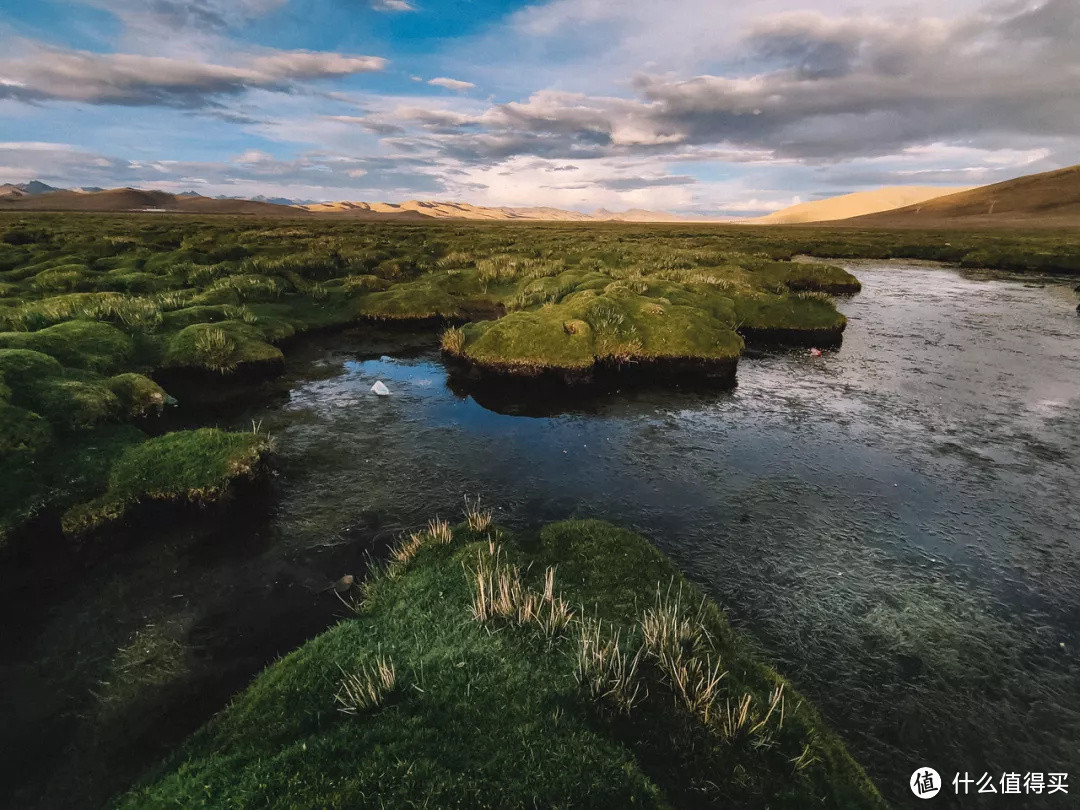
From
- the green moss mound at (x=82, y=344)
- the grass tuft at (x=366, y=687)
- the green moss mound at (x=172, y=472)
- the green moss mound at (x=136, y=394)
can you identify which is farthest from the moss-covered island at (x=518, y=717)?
the green moss mound at (x=82, y=344)

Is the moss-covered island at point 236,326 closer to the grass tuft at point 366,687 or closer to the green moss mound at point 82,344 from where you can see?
the green moss mound at point 82,344

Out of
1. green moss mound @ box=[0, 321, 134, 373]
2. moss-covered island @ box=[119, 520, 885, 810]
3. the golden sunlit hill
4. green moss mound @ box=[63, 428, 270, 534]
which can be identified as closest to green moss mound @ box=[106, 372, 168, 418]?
green moss mound @ box=[0, 321, 134, 373]

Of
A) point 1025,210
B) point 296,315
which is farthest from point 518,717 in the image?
point 1025,210

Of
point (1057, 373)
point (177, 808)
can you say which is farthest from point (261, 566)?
point (1057, 373)

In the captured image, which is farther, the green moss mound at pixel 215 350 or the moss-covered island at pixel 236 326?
the green moss mound at pixel 215 350

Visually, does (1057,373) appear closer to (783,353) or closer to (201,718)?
(783,353)

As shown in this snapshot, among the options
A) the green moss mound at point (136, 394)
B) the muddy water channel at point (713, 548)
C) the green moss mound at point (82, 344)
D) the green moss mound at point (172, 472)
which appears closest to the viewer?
the muddy water channel at point (713, 548)
